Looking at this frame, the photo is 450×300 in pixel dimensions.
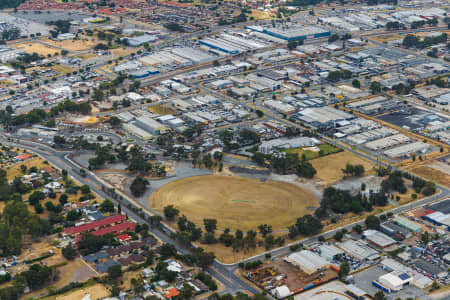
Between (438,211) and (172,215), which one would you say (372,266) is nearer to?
(438,211)

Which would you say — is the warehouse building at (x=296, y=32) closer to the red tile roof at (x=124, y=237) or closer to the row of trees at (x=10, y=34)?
the row of trees at (x=10, y=34)

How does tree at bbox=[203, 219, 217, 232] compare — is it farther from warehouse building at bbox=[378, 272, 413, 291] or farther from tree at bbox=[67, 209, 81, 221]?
warehouse building at bbox=[378, 272, 413, 291]

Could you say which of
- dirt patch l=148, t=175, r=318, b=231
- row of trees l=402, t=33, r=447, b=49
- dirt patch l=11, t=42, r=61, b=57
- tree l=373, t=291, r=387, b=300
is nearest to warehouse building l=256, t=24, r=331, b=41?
row of trees l=402, t=33, r=447, b=49

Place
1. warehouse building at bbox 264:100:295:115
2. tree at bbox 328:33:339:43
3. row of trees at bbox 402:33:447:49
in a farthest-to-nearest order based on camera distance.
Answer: tree at bbox 328:33:339:43
row of trees at bbox 402:33:447:49
warehouse building at bbox 264:100:295:115

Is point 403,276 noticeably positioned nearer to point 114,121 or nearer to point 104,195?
point 104,195

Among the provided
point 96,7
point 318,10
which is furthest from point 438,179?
point 96,7

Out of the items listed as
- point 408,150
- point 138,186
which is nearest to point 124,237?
point 138,186
